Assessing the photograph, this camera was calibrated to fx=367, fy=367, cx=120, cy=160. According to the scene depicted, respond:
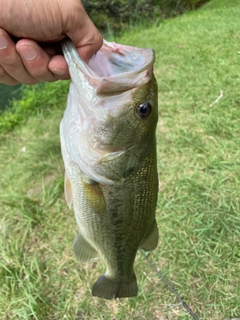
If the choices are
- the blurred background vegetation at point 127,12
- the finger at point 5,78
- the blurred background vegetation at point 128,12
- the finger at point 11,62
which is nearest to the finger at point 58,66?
the finger at point 11,62

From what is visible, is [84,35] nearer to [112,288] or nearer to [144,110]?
[144,110]

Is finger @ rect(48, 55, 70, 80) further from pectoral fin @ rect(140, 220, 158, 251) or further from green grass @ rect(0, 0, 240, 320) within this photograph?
green grass @ rect(0, 0, 240, 320)

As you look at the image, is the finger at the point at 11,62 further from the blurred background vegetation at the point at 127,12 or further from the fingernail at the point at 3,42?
the blurred background vegetation at the point at 127,12

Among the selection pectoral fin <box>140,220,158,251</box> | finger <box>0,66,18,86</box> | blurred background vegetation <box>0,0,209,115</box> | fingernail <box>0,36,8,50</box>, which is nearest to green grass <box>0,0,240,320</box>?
pectoral fin <box>140,220,158,251</box>

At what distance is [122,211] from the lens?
5.31ft

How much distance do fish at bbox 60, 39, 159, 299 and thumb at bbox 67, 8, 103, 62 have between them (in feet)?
0.11

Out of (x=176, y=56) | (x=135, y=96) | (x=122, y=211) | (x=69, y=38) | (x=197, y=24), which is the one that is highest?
(x=69, y=38)

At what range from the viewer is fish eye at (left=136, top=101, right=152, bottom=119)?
4.54ft

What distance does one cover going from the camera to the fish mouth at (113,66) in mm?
1319

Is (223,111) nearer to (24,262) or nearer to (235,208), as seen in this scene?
(235,208)

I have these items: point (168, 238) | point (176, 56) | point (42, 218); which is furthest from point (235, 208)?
point (176, 56)

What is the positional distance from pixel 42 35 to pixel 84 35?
0.16 m

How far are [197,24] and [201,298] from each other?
3.78m

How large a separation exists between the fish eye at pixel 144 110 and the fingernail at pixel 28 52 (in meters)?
0.47
